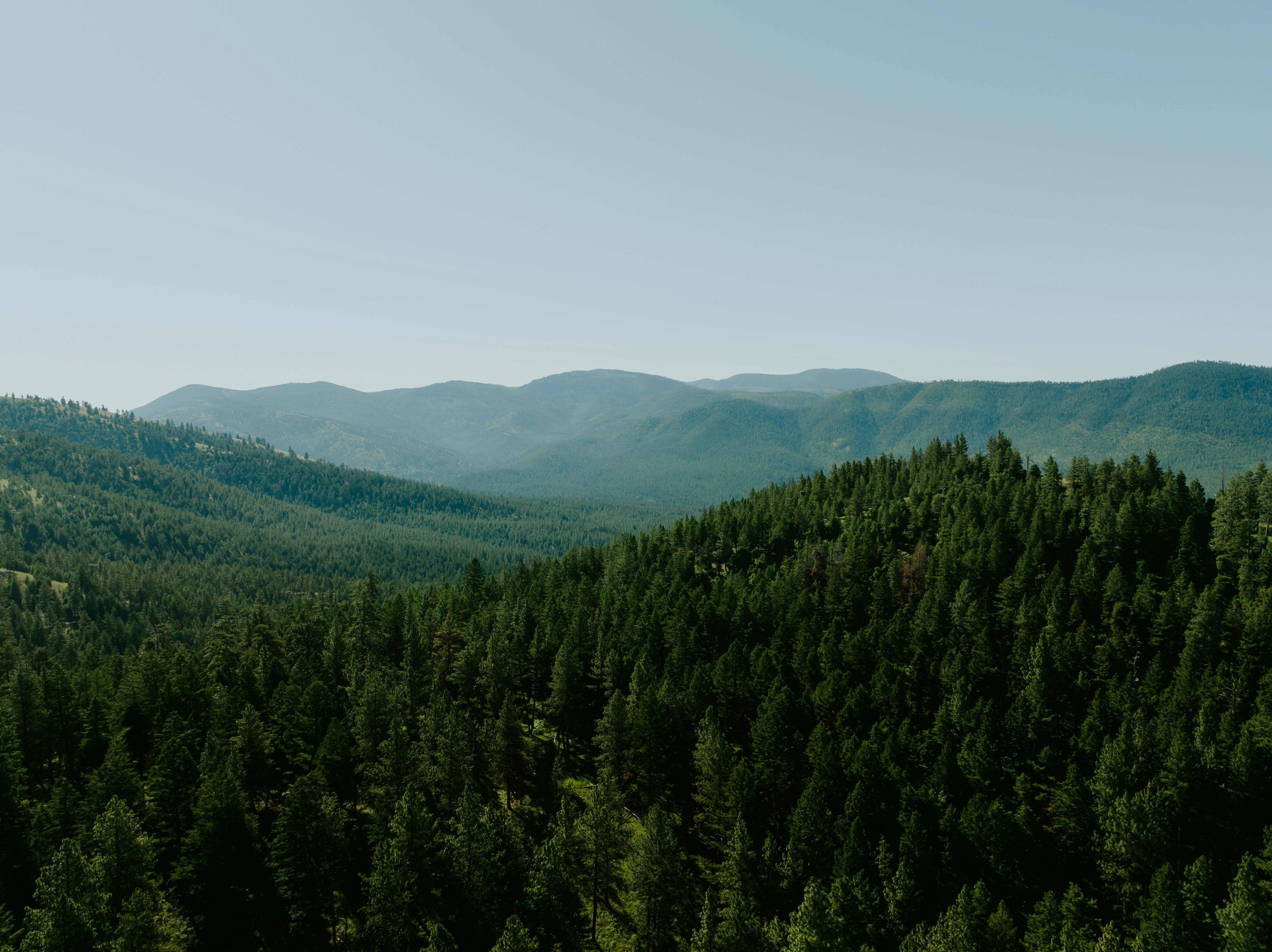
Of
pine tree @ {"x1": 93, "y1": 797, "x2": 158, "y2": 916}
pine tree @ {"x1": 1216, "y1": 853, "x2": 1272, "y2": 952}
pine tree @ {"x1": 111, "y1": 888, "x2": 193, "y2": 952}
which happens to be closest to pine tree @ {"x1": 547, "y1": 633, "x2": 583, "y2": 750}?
pine tree @ {"x1": 111, "y1": 888, "x2": 193, "y2": 952}

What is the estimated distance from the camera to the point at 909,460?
155m

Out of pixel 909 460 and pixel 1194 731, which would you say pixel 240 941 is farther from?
pixel 909 460

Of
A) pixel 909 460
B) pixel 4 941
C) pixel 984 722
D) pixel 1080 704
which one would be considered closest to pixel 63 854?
pixel 4 941

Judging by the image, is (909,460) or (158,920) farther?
(909,460)

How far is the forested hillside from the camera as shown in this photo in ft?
156

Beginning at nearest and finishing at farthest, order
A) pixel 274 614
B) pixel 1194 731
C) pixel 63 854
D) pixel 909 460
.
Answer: pixel 63 854 < pixel 1194 731 < pixel 909 460 < pixel 274 614

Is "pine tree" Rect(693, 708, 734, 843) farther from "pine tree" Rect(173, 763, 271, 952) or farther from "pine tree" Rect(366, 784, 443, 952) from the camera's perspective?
"pine tree" Rect(173, 763, 271, 952)

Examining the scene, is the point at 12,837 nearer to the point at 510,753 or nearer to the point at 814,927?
the point at 510,753

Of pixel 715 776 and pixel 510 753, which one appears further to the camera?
pixel 510 753

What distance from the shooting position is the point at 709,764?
60.1 meters

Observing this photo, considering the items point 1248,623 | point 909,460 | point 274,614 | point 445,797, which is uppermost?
point 909,460

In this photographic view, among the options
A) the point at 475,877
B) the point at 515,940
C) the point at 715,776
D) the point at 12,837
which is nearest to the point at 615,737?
the point at 715,776

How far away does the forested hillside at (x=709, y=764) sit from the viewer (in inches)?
1876

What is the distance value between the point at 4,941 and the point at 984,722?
79408 mm
